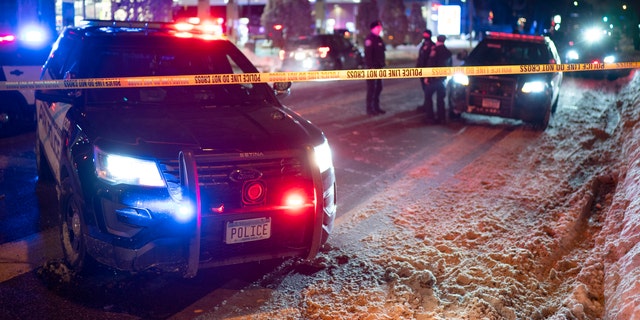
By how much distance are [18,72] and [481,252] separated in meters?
8.18

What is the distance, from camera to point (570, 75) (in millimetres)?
24609

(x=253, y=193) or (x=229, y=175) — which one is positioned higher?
(x=229, y=175)

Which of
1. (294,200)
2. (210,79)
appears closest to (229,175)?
(294,200)

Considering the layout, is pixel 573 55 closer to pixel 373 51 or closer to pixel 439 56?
pixel 439 56

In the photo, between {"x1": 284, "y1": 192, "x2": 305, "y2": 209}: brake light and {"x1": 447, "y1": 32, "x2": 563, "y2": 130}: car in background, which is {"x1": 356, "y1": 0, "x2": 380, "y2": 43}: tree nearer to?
{"x1": 447, "y1": 32, "x2": 563, "y2": 130}: car in background

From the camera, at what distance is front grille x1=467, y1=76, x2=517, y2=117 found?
12.4m

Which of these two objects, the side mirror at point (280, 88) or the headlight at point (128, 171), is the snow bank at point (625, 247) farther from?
the side mirror at point (280, 88)

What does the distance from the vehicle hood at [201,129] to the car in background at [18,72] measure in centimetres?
608

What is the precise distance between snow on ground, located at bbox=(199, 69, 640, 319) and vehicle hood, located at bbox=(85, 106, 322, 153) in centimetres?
115

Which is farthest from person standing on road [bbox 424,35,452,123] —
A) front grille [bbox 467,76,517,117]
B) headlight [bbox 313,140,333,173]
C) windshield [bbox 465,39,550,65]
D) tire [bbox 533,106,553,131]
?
headlight [bbox 313,140,333,173]

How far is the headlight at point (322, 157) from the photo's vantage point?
4.92 m

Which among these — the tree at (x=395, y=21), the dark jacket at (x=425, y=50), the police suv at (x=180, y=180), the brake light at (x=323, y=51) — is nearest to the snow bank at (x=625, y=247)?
the police suv at (x=180, y=180)

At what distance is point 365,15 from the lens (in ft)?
160

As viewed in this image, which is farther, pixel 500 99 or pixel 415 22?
pixel 415 22
